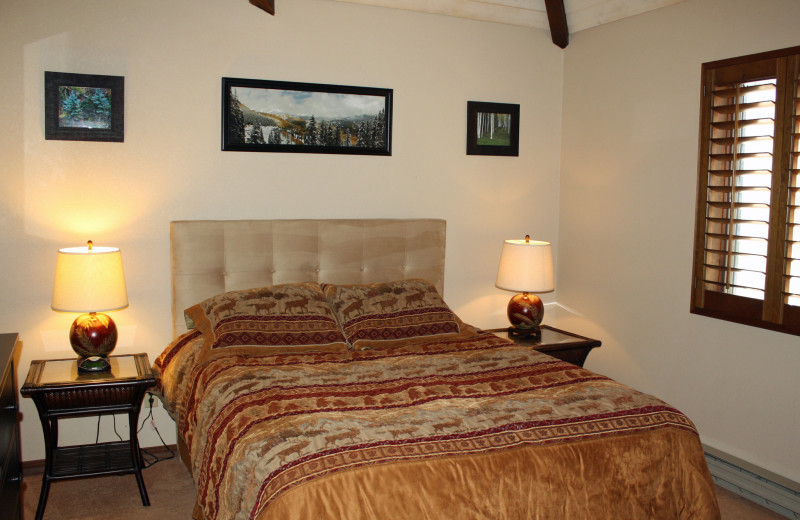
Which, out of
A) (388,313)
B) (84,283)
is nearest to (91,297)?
(84,283)

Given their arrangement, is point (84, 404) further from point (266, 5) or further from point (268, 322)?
point (266, 5)

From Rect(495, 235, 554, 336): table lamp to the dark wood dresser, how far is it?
259 centimetres

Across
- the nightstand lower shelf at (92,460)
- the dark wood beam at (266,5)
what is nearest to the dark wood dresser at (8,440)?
the nightstand lower shelf at (92,460)

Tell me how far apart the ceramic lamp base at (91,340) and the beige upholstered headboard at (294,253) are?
42 cm

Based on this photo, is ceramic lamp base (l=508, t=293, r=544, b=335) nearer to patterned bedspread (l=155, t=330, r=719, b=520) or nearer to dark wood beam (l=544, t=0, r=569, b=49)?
patterned bedspread (l=155, t=330, r=719, b=520)

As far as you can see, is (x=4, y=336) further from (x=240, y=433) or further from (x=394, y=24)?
(x=394, y=24)

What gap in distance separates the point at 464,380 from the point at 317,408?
2.24ft

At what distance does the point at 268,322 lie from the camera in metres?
3.21

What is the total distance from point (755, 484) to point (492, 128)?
2469 millimetres

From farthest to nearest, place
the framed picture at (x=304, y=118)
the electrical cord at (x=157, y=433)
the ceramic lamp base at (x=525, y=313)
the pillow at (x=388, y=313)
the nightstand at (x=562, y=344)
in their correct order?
the ceramic lamp base at (x=525, y=313) < the nightstand at (x=562, y=344) < the framed picture at (x=304, y=118) < the electrical cord at (x=157, y=433) < the pillow at (x=388, y=313)

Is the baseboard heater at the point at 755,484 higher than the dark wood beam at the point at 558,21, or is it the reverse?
the dark wood beam at the point at 558,21

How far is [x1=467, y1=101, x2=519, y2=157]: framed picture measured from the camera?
420 cm

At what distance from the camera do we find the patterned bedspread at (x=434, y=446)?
6.41 ft

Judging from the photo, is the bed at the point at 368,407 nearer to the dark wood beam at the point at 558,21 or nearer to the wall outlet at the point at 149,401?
the wall outlet at the point at 149,401
